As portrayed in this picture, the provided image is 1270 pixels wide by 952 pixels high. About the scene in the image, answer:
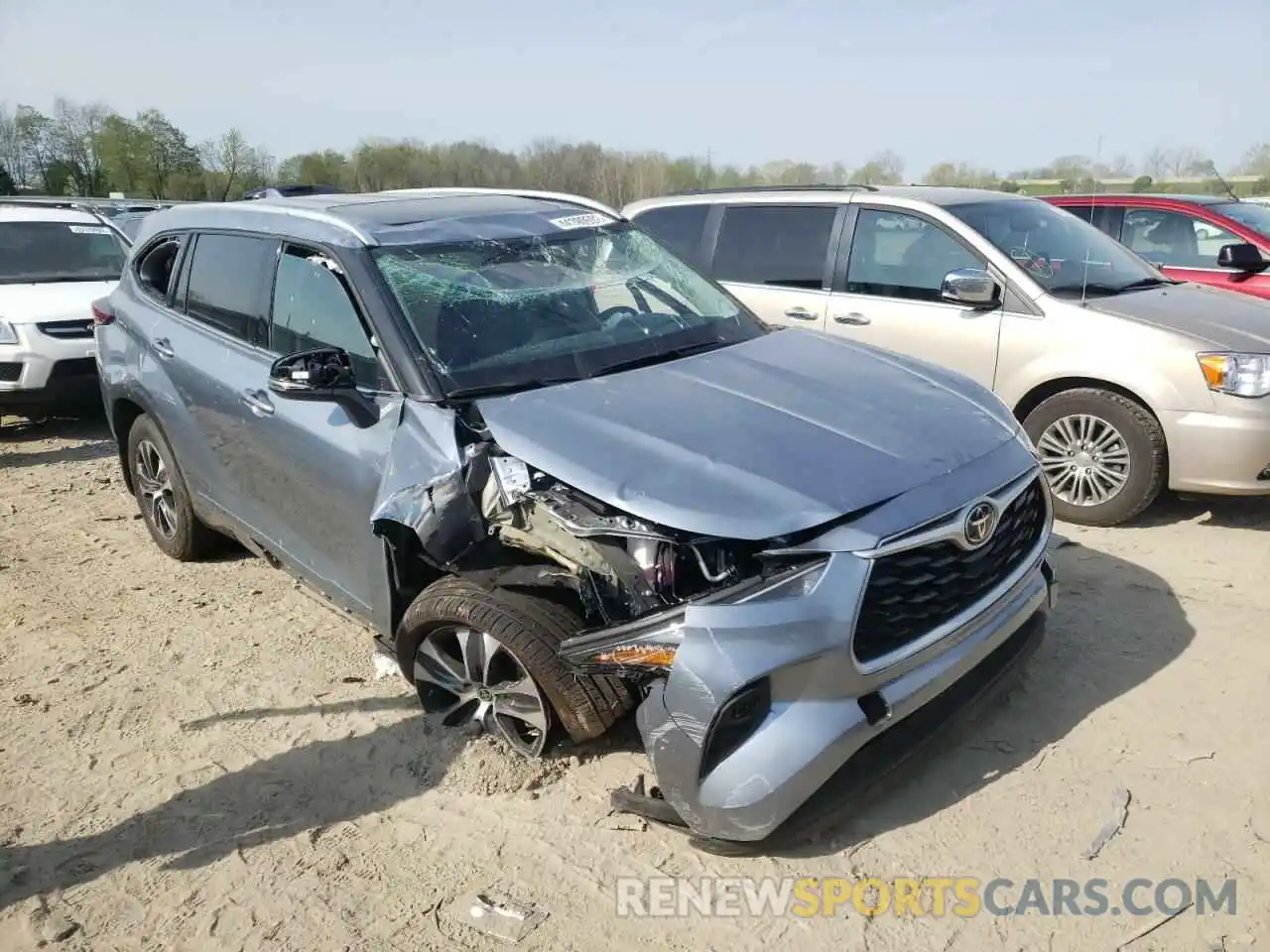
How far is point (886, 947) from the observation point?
8.08ft

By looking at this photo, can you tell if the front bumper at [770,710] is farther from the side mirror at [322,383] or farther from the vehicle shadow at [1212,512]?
the vehicle shadow at [1212,512]

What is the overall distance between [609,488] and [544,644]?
577 mm

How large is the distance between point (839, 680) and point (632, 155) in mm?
34780

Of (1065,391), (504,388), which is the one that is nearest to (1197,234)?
(1065,391)

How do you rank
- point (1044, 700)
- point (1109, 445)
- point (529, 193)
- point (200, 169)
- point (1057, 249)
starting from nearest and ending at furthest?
1. point (1044, 700)
2. point (529, 193)
3. point (1109, 445)
4. point (1057, 249)
5. point (200, 169)

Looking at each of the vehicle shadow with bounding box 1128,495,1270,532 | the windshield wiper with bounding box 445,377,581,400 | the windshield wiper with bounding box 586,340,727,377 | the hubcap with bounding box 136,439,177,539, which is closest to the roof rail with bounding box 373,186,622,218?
the windshield wiper with bounding box 586,340,727,377

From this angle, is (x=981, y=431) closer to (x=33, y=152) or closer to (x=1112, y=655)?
(x=1112, y=655)

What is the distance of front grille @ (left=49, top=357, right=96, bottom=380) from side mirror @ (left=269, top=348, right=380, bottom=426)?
18.1 feet

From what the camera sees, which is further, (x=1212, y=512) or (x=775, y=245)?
(x=775, y=245)

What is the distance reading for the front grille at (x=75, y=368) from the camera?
7711 mm

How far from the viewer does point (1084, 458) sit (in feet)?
17.3

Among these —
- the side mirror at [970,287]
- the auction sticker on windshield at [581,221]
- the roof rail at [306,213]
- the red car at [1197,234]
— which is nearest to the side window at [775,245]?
the side mirror at [970,287]

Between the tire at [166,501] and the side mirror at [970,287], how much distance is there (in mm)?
4245

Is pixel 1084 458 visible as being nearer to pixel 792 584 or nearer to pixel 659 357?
pixel 659 357
